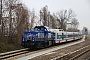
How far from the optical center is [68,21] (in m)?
90.8

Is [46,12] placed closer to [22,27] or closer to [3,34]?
[22,27]

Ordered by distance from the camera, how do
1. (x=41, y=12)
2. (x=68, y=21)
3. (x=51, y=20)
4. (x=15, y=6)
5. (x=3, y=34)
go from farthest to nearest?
(x=68, y=21) → (x=51, y=20) → (x=41, y=12) → (x=15, y=6) → (x=3, y=34)

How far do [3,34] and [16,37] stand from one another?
274 cm

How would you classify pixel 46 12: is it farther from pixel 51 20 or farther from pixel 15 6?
pixel 15 6

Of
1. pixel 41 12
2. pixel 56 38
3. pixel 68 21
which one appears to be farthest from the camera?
pixel 68 21

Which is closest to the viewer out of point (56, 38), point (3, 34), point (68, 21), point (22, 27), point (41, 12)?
point (3, 34)

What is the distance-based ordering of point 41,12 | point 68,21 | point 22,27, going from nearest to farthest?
point 22,27 < point 41,12 < point 68,21

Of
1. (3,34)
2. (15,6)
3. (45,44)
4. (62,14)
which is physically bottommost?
(45,44)

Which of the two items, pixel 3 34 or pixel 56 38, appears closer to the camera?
pixel 3 34

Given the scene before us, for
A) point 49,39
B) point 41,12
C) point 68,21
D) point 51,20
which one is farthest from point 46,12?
point 68,21

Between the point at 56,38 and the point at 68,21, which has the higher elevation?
the point at 68,21

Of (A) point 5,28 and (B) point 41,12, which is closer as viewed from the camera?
(A) point 5,28

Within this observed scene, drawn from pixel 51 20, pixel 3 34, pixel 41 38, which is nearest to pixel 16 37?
pixel 3 34

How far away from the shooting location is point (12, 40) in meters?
25.0
